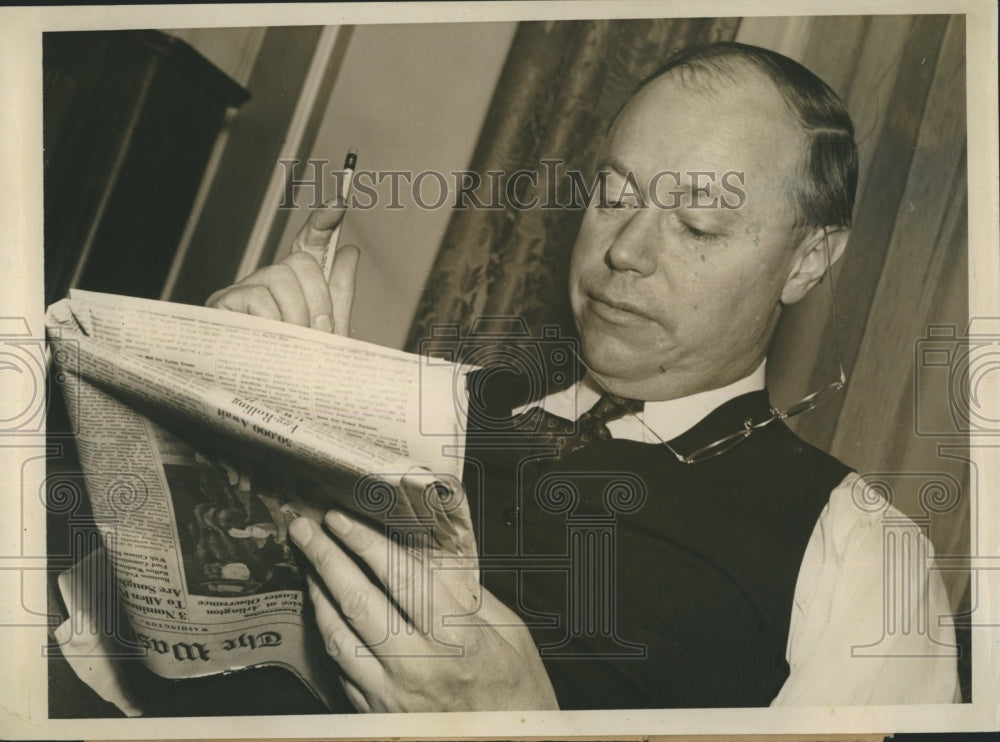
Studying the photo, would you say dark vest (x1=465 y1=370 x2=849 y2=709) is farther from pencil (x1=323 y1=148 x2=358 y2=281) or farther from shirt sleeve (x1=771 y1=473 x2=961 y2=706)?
pencil (x1=323 y1=148 x2=358 y2=281)

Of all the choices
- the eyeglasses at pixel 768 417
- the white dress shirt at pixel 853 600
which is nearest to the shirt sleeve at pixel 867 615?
the white dress shirt at pixel 853 600

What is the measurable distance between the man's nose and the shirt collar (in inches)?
5.5

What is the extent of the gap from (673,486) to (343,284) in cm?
46

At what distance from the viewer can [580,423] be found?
1138mm

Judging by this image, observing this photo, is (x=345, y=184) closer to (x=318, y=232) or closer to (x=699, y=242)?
(x=318, y=232)

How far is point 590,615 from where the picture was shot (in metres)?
1.13

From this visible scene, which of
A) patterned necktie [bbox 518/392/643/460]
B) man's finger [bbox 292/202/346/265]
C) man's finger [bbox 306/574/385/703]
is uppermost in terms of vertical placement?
man's finger [bbox 292/202/346/265]

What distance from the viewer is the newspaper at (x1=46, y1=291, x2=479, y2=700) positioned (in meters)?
1.11

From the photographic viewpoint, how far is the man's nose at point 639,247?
1.11 meters

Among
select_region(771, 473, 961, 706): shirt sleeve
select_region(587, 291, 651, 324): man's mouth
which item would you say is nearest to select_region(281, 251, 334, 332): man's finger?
select_region(587, 291, 651, 324): man's mouth

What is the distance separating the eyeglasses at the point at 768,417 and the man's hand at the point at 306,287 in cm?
31

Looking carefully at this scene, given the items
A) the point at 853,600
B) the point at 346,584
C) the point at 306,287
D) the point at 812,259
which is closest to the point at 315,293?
the point at 306,287

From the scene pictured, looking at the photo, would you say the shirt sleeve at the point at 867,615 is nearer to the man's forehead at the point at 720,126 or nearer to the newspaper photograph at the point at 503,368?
the newspaper photograph at the point at 503,368

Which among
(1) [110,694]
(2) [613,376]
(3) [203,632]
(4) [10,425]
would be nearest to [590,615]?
(2) [613,376]
